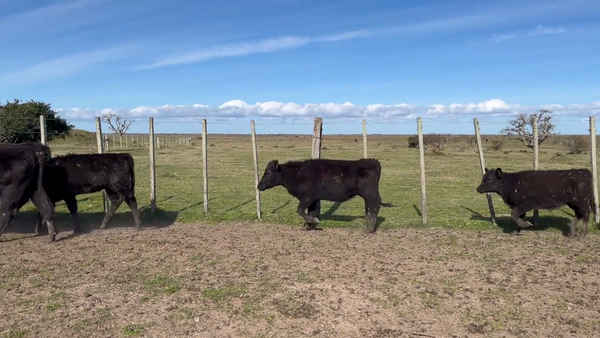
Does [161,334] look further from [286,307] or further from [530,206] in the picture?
[530,206]

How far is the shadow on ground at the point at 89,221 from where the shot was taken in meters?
10.8

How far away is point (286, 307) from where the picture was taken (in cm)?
600

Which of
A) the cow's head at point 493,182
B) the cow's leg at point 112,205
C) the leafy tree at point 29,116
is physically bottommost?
the cow's leg at point 112,205

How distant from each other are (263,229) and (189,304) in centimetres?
490

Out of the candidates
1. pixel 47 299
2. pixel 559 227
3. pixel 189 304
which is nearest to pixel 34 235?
pixel 47 299

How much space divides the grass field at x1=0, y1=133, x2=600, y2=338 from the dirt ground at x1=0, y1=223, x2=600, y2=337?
0.02 meters

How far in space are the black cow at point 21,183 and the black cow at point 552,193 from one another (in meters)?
9.60

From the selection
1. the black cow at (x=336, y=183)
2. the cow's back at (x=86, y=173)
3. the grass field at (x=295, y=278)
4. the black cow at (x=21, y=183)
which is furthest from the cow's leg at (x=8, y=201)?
the black cow at (x=336, y=183)

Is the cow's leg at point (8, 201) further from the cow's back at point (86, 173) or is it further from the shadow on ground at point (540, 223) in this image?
the shadow on ground at point (540, 223)

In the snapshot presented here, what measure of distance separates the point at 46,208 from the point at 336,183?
6.07m

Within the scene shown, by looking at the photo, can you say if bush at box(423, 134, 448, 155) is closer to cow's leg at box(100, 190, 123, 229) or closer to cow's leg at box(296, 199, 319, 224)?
cow's leg at box(296, 199, 319, 224)

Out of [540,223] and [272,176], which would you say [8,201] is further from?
[540,223]

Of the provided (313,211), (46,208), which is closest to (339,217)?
(313,211)

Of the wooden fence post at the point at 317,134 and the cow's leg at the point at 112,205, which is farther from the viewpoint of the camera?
the wooden fence post at the point at 317,134
